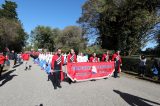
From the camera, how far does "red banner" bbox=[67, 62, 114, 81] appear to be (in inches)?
523

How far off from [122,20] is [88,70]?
19.8 m

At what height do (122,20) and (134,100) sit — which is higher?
(122,20)

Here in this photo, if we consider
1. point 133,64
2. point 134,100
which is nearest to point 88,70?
point 134,100

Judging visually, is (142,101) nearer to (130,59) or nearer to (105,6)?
(130,59)

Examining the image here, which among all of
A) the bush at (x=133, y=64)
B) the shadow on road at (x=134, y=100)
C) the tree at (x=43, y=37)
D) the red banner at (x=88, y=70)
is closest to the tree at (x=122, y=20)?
the bush at (x=133, y=64)

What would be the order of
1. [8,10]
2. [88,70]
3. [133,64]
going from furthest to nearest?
[8,10] < [133,64] < [88,70]

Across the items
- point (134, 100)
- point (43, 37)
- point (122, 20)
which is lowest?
point (134, 100)

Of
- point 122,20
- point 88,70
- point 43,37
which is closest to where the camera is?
point 88,70

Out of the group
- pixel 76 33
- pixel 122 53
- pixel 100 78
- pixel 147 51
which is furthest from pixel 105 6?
pixel 76 33

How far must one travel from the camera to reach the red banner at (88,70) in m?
13.3

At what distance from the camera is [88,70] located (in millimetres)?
14367

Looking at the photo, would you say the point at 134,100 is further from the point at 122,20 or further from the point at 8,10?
the point at 8,10

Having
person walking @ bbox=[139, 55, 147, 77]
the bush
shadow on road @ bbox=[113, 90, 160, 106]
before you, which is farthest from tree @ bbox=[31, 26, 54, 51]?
shadow on road @ bbox=[113, 90, 160, 106]

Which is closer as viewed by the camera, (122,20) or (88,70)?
(88,70)
